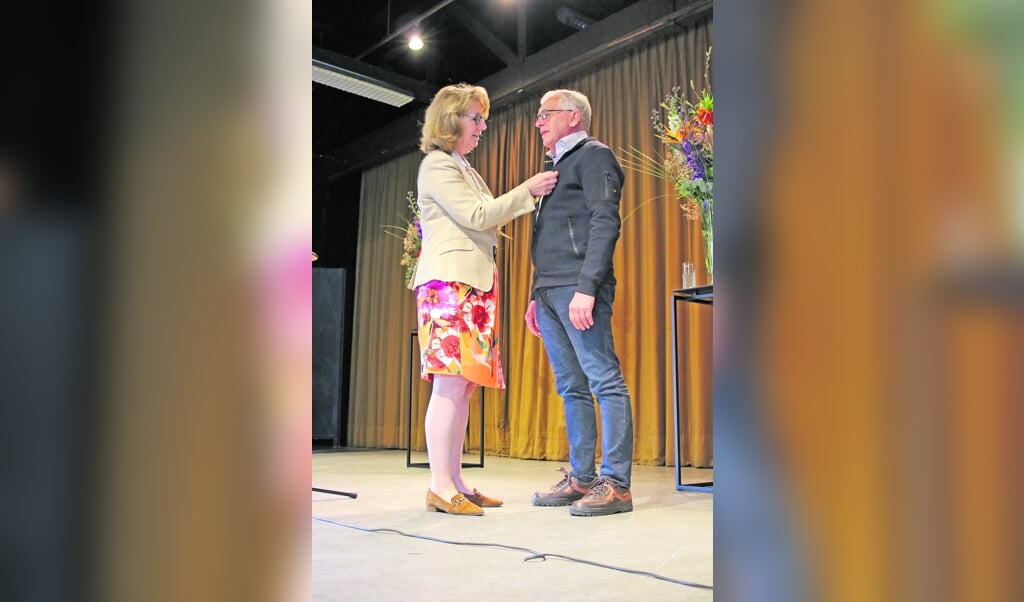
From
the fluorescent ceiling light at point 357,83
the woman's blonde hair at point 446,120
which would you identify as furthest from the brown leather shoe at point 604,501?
the fluorescent ceiling light at point 357,83

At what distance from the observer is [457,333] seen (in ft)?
7.63

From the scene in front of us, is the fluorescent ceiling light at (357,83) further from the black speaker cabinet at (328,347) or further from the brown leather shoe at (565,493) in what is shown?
the brown leather shoe at (565,493)

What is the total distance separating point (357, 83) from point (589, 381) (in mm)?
3538

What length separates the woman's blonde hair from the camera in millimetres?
2459

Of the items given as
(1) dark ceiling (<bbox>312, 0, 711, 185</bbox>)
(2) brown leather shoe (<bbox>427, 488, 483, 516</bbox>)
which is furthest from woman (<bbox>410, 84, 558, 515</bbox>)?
(1) dark ceiling (<bbox>312, 0, 711, 185</bbox>)

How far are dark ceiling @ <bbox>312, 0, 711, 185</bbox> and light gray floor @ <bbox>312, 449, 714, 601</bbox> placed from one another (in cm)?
276

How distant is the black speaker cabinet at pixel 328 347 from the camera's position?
684 centimetres

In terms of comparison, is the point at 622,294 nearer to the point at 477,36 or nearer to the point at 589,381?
the point at 477,36

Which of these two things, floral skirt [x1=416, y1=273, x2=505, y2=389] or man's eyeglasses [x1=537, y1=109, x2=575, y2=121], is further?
man's eyeglasses [x1=537, y1=109, x2=575, y2=121]

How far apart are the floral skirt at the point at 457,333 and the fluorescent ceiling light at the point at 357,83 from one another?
3.06 meters
